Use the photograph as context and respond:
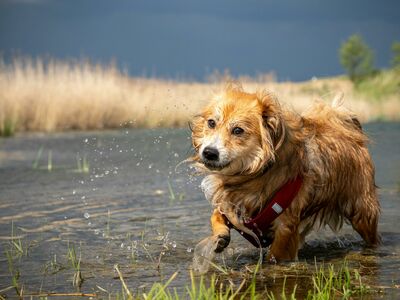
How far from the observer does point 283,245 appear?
18.5ft

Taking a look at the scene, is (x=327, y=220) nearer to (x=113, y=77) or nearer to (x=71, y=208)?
(x=71, y=208)

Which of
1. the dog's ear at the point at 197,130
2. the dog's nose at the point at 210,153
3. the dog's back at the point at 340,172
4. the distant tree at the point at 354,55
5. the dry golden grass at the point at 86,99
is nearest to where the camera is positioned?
the dog's nose at the point at 210,153

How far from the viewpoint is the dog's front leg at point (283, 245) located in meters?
5.63

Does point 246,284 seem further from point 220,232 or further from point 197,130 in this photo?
point 197,130

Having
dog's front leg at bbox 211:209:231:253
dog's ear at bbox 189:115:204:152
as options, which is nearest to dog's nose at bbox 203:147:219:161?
dog's ear at bbox 189:115:204:152

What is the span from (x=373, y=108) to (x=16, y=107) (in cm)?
1546

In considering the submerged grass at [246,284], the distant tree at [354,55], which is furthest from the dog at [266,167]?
the distant tree at [354,55]

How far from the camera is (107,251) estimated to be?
6.32m

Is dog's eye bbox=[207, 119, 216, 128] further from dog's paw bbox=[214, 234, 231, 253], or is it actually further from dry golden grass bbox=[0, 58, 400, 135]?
dry golden grass bbox=[0, 58, 400, 135]

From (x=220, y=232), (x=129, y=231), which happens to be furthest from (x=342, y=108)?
(x=129, y=231)

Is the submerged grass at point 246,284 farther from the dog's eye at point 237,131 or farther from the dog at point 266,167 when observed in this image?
the dog's eye at point 237,131

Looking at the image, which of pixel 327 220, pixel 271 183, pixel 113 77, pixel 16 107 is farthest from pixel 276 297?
pixel 113 77

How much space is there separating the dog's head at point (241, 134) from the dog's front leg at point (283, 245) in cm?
50

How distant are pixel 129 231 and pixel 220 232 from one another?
1.91 metres
